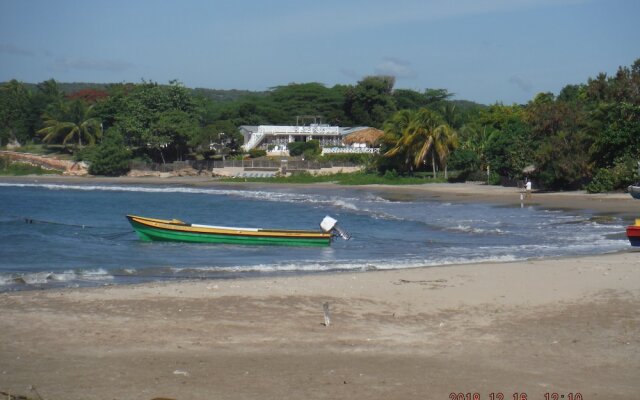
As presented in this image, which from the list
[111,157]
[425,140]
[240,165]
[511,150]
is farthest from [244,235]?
[111,157]

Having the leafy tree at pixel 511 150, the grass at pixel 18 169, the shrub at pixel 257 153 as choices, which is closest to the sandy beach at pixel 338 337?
the leafy tree at pixel 511 150

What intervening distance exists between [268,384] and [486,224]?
24.0 m

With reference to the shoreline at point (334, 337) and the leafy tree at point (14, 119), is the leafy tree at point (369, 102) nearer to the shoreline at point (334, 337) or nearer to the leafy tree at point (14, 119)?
the leafy tree at point (14, 119)

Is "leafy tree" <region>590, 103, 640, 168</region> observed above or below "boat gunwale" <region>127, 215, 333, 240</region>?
above

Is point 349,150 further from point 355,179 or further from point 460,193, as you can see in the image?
point 460,193

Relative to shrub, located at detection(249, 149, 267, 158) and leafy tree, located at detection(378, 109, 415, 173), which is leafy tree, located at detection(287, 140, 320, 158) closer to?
shrub, located at detection(249, 149, 267, 158)

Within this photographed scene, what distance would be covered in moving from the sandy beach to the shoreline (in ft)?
0.09

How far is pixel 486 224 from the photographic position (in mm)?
32375

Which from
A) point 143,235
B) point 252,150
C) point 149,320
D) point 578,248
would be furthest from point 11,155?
point 149,320

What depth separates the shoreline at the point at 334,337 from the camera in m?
9.40

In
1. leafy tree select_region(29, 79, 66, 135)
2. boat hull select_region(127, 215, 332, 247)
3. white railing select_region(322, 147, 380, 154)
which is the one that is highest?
leafy tree select_region(29, 79, 66, 135)

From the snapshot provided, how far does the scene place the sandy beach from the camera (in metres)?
9.38

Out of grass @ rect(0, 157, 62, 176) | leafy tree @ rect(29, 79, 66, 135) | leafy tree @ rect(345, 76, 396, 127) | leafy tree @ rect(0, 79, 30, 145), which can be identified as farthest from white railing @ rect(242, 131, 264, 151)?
leafy tree @ rect(0, 79, 30, 145)

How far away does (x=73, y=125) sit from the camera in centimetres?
8100
